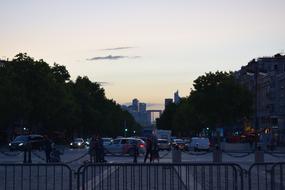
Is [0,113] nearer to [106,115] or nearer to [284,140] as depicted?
[284,140]

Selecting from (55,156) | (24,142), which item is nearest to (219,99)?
(24,142)

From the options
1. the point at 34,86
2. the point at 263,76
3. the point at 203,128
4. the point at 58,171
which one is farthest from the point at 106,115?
the point at 58,171

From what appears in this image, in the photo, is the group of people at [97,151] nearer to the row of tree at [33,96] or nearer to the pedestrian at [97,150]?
the pedestrian at [97,150]

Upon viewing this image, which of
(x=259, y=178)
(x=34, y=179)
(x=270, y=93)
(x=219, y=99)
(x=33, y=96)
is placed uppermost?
(x=270, y=93)

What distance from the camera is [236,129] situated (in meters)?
185

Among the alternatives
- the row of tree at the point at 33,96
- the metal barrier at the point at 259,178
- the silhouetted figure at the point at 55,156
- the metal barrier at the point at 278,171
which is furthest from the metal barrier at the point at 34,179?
the row of tree at the point at 33,96

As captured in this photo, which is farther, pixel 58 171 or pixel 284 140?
pixel 284 140

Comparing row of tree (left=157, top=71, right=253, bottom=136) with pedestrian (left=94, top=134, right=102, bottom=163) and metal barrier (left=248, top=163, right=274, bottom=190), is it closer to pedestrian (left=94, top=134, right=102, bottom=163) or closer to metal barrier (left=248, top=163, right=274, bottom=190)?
pedestrian (left=94, top=134, right=102, bottom=163)

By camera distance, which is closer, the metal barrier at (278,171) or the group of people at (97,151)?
the metal barrier at (278,171)

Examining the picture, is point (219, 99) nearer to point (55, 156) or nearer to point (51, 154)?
point (51, 154)

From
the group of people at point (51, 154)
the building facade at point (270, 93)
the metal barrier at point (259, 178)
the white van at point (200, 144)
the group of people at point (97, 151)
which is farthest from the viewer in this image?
the building facade at point (270, 93)

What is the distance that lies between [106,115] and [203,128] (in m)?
19.9

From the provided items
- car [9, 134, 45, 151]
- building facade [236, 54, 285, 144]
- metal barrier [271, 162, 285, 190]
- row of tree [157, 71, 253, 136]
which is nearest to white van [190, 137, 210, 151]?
car [9, 134, 45, 151]

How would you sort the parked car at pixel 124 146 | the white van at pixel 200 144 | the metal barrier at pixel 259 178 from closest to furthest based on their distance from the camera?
the metal barrier at pixel 259 178
the parked car at pixel 124 146
the white van at pixel 200 144
